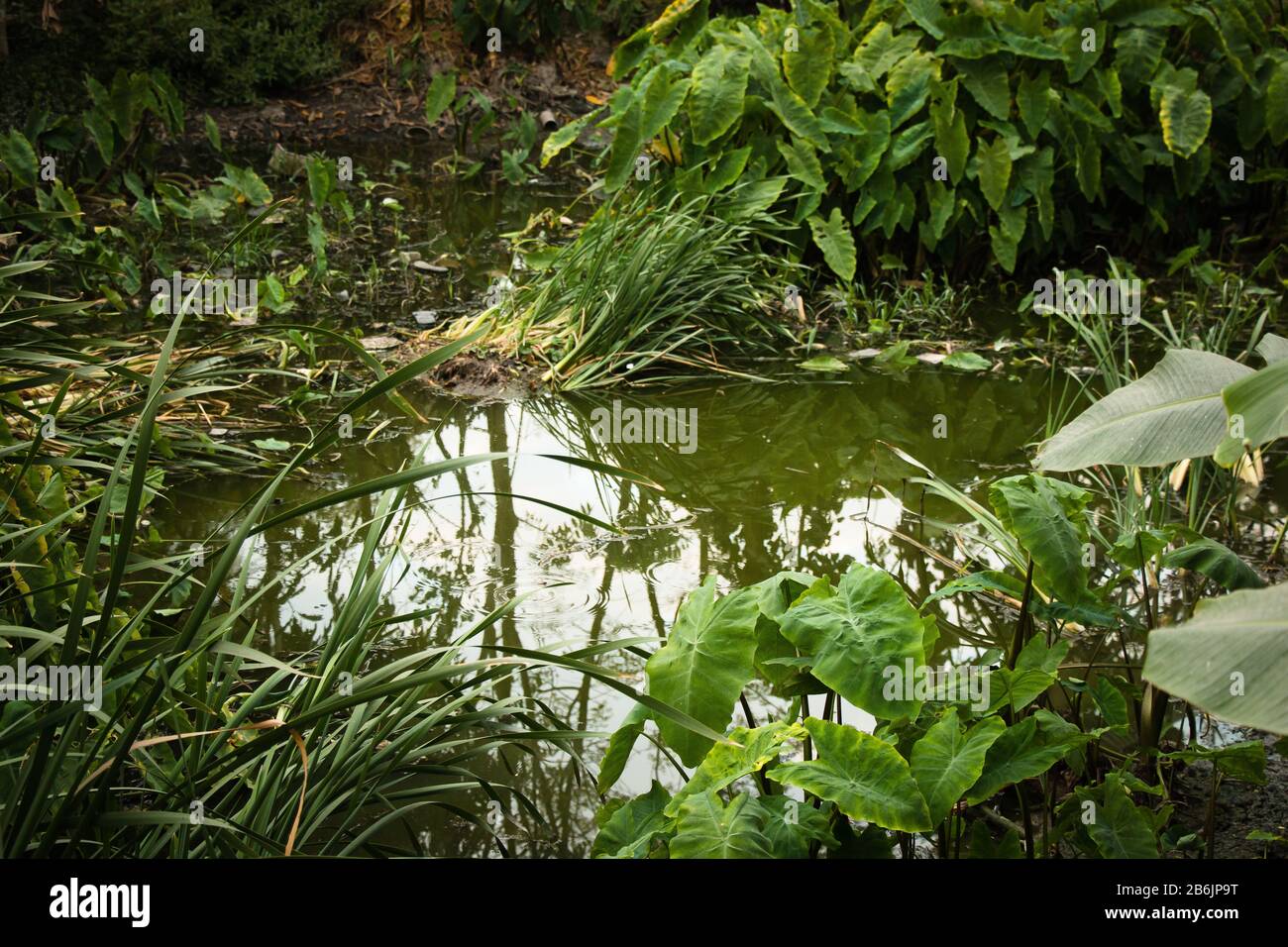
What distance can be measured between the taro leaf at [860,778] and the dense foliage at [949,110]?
3.61 metres

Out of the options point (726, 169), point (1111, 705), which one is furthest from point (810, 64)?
point (1111, 705)

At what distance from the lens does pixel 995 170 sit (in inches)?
204

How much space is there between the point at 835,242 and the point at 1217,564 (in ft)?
10.8

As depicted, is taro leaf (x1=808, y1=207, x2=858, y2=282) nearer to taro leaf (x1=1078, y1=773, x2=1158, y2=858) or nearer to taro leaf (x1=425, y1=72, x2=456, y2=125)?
taro leaf (x1=425, y1=72, x2=456, y2=125)

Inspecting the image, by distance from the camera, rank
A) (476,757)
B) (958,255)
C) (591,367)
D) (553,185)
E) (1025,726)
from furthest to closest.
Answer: (553,185) → (958,255) → (591,367) → (476,757) → (1025,726)

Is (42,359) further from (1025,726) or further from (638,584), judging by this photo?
(1025,726)

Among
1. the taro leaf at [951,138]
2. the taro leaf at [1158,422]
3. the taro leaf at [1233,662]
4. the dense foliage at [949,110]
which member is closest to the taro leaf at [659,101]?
the dense foliage at [949,110]

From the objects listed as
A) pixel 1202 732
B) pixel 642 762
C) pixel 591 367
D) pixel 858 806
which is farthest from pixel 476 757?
pixel 591 367

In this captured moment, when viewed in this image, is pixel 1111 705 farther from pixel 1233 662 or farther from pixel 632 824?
pixel 632 824

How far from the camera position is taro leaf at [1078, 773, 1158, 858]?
1.86m

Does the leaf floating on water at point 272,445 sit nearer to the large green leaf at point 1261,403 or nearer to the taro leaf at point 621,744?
the taro leaf at point 621,744

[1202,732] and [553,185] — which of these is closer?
[1202,732]
